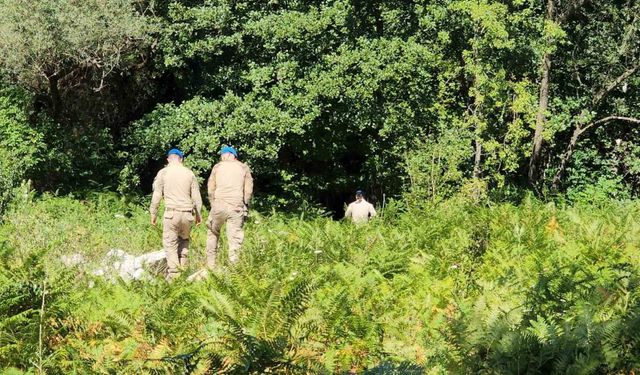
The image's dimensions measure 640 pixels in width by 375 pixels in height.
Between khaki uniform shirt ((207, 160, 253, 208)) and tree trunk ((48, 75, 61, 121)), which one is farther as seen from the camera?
tree trunk ((48, 75, 61, 121))

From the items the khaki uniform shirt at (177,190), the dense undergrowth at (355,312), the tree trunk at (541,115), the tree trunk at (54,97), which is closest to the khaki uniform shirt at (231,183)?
the khaki uniform shirt at (177,190)

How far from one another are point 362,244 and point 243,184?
1849 mm

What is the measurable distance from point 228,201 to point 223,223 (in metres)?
0.33

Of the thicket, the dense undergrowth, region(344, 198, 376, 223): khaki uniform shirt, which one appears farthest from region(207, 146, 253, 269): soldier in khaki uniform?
the thicket

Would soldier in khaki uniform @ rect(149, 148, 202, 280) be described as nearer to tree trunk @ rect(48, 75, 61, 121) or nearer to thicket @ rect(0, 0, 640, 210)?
thicket @ rect(0, 0, 640, 210)

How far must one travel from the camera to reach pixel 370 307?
680cm

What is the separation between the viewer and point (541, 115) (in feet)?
81.8

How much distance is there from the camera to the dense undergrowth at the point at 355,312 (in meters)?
4.23

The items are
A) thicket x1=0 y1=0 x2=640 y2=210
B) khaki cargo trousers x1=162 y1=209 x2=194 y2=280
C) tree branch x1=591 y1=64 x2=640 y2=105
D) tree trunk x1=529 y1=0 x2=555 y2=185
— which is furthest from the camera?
tree branch x1=591 y1=64 x2=640 y2=105

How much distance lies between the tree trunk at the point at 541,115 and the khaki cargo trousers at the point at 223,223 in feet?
49.5

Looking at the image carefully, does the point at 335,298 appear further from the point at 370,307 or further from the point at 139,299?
the point at 139,299

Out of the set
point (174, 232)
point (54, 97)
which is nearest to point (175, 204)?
point (174, 232)

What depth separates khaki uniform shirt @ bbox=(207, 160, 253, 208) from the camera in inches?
440

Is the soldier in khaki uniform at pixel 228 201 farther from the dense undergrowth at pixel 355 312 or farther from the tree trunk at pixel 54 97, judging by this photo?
the tree trunk at pixel 54 97
